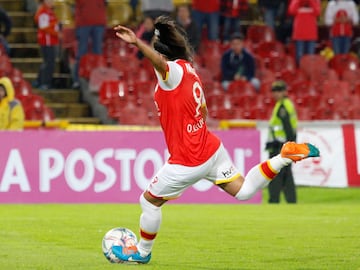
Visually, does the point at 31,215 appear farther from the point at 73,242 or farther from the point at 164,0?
the point at 164,0

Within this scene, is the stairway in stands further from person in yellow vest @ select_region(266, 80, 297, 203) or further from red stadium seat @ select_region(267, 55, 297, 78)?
person in yellow vest @ select_region(266, 80, 297, 203)

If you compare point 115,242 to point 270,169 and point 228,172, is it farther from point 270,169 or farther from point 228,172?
point 270,169

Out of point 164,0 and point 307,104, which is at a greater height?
point 164,0

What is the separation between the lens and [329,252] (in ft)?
42.3

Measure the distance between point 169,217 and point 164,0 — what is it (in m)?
10.2

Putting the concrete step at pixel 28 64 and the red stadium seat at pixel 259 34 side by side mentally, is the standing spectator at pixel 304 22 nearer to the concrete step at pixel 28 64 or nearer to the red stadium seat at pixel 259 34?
the red stadium seat at pixel 259 34

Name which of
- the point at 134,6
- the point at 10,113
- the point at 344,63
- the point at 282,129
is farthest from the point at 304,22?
the point at 10,113

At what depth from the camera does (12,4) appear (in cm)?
2933

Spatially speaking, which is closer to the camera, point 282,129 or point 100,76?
point 282,129

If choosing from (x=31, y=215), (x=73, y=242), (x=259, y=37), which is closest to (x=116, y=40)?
(x=259, y=37)

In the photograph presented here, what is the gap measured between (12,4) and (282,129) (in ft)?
33.9

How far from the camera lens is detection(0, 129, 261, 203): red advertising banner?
21.2 meters

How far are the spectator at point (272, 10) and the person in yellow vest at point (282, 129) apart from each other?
8.57 metres

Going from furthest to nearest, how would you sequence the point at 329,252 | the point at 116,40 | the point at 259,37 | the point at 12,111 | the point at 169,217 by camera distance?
the point at 259,37 < the point at 116,40 < the point at 12,111 < the point at 169,217 < the point at 329,252
